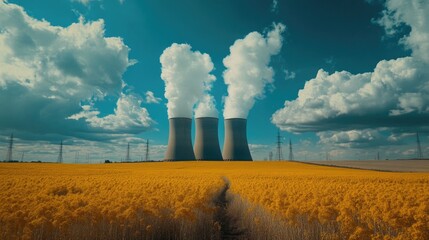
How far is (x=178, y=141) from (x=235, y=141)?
34.4 feet

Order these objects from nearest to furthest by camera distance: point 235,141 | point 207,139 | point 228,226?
1. point 228,226
2. point 207,139
3. point 235,141

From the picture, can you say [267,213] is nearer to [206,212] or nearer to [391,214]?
[206,212]

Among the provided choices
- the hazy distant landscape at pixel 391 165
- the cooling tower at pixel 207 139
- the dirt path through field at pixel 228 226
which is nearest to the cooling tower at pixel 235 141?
the cooling tower at pixel 207 139

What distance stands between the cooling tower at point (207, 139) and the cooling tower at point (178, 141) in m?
3.44

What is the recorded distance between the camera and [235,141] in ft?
180

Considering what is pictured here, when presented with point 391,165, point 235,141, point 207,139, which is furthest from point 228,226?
point 391,165

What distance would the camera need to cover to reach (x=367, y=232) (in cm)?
579

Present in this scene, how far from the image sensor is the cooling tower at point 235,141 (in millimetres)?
54406

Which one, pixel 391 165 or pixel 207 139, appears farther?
pixel 391 165

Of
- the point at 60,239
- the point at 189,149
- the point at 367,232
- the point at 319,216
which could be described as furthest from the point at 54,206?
the point at 189,149

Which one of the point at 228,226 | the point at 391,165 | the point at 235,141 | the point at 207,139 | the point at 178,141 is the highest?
the point at 207,139

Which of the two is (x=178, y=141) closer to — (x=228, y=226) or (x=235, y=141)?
(x=235, y=141)

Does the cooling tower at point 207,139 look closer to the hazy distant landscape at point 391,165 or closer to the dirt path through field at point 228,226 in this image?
the hazy distant landscape at point 391,165

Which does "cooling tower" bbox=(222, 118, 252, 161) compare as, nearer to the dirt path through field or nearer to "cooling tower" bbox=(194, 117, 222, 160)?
"cooling tower" bbox=(194, 117, 222, 160)
